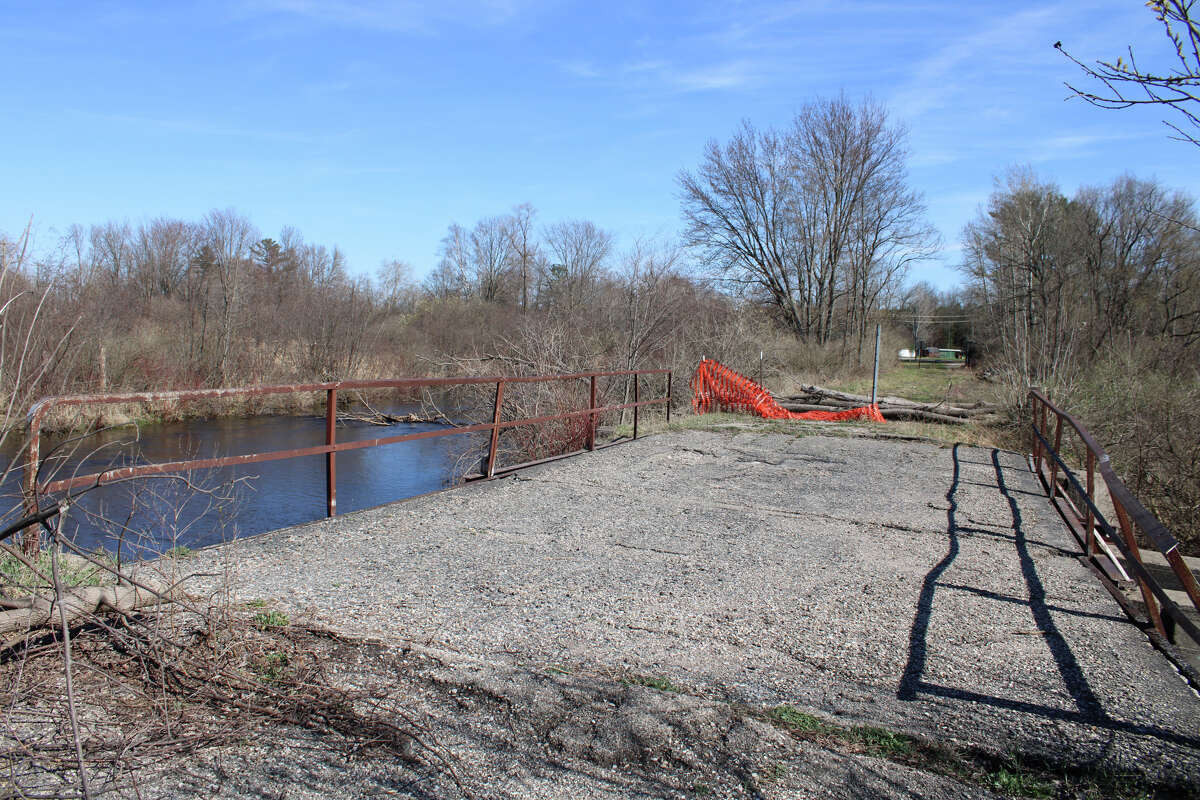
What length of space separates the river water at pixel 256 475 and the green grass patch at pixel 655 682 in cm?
435

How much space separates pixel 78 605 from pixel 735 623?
Answer: 3128mm

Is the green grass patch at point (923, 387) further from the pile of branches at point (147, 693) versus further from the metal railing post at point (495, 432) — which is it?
the pile of branches at point (147, 693)

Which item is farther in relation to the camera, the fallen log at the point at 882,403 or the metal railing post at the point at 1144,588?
the fallen log at the point at 882,403

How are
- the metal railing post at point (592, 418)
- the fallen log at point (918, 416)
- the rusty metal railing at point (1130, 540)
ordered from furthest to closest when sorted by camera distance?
the fallen log at point (918, 416)
the metal railing post at point (592, 418)
the rusty metal railing at point (1130, 540)

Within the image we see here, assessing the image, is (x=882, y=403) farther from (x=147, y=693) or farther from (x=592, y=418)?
(x=147, y=693)

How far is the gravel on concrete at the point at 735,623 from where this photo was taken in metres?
2.89

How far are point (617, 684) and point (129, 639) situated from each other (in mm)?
2070

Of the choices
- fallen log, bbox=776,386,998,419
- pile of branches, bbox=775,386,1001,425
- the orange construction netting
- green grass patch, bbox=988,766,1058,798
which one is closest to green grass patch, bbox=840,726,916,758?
green grass patch, bbox=988,766,1058,798

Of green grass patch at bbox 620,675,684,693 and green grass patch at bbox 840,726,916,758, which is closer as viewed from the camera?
green grass patch at bbox 840,726,916,758

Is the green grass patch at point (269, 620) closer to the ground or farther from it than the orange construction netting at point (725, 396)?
closer to the ground

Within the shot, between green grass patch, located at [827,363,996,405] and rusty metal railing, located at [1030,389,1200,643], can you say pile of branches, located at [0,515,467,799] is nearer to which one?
rusty metal railing, located at [1030,389,1200,643]

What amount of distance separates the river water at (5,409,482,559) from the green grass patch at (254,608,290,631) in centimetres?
275

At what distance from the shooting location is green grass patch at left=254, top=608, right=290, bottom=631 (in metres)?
3.64

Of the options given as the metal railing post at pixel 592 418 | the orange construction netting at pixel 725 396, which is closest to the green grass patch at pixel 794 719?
the metal railing post at pixel 592 418
